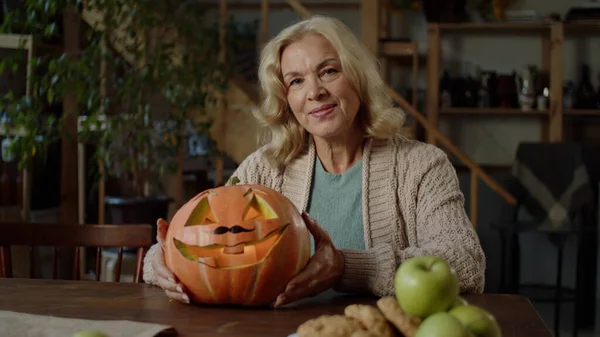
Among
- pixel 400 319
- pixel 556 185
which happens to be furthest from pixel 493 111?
pixel 400 319

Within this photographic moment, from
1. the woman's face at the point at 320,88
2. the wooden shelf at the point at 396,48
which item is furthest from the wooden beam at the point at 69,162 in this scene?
the woman's face at the point at 320,88

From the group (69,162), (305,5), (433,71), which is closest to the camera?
(69,162)

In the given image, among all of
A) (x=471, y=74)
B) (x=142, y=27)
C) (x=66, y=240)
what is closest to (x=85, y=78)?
(x=142, y=27)

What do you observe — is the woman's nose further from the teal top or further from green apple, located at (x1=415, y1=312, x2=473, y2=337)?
green apple, located at (x1=415, y1=312, x2=473, y2=337)

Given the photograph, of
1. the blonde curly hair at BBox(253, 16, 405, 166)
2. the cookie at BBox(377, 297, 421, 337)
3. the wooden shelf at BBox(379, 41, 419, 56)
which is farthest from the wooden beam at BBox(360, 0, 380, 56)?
the cookie at BBox(377, 297, 421, 337)

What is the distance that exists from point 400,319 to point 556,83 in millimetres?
4524

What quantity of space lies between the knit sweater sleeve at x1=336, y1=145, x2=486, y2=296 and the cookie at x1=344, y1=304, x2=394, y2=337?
438 millimetres

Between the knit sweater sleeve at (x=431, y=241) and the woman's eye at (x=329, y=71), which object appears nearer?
the knit sweater sleeve at (x=431, y=241)

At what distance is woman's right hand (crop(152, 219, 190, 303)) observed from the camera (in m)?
1.24

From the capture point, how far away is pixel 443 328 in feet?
2.41

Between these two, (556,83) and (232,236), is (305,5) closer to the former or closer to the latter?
(556,83)

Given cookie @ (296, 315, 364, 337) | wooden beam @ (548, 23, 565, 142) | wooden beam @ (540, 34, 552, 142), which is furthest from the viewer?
wooden beam @ (540, 34, 552, 142)

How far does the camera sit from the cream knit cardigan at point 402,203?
4.60 feet

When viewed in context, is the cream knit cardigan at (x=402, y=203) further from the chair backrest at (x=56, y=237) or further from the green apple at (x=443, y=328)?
the green apple at (x=443, y=328)
